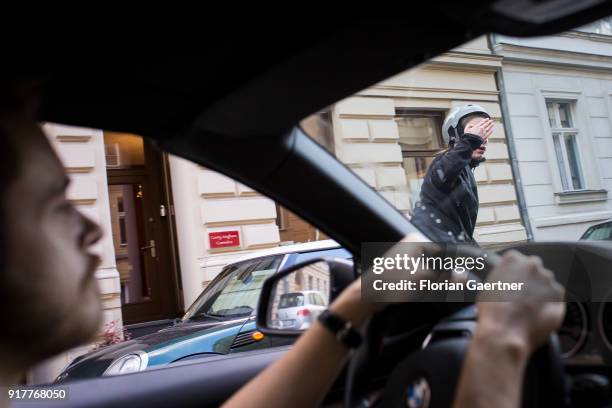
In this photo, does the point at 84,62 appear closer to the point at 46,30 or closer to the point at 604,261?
the point at 46,30

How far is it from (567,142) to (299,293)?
0.85m

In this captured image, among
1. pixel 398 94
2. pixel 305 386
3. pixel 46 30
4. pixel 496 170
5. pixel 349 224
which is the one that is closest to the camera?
pixel 46 30

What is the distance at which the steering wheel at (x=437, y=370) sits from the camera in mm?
1009

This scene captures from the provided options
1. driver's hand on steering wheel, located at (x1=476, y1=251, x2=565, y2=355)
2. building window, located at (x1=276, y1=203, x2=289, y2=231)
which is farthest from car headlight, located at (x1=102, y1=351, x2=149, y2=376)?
driver's hand on steering wheel, located at (x1=476, y1=251, x2=565, y2=355)

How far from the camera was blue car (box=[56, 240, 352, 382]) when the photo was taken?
326cm

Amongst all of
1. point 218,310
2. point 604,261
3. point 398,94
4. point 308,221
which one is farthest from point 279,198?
point 218,310

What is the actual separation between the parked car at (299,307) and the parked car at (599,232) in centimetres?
72

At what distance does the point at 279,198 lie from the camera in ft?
4.75

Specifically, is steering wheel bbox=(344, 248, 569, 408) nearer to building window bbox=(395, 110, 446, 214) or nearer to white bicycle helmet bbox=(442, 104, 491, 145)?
building window bbox=(395, 110, 446, 214)

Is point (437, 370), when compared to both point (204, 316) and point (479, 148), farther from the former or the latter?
point (204, 316)

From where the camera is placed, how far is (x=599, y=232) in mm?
1449

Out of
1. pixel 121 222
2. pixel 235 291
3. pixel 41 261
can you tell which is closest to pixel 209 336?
pixel 235 291

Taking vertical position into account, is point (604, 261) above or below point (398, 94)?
below

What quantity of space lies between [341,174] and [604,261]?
0.68 m
